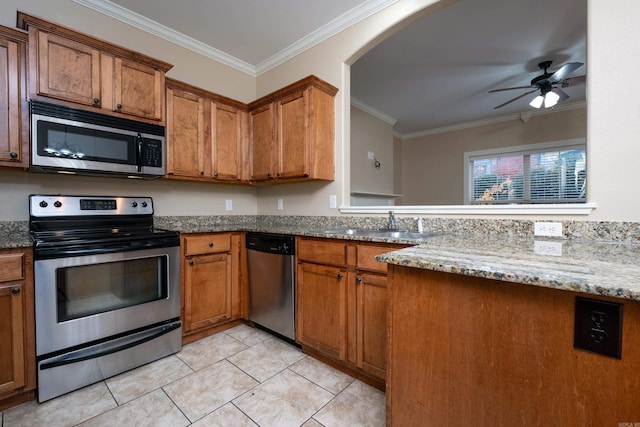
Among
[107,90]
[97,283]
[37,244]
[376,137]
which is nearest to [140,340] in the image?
[97,283]

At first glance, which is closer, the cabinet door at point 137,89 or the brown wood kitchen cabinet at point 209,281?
the cabinet door at point 137,89

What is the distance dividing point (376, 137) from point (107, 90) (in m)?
3.86

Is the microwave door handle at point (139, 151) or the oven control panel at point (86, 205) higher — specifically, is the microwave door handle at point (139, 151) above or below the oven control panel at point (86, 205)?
above

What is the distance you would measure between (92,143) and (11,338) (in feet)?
4.13

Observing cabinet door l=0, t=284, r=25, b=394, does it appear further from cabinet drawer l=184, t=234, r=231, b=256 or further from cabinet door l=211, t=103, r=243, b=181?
cabinet door l=211, t=103, r=243, b=181

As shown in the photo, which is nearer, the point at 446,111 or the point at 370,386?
the point at 370,386

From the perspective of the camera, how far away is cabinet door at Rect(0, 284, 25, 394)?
4.83 feet

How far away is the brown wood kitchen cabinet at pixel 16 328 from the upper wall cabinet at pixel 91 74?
3.50ft

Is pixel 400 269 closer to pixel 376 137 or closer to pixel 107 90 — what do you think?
pixel 107 90

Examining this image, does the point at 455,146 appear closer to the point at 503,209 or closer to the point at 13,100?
the point at 503,209

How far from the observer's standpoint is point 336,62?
2.57m

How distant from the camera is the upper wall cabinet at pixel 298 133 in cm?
240

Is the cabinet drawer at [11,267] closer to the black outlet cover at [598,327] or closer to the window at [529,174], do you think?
the black outlet cover at [598,327]

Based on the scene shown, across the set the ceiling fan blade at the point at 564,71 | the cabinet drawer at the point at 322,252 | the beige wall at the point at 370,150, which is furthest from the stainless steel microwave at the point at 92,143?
the ceiling fan blade at the point at 564,71
